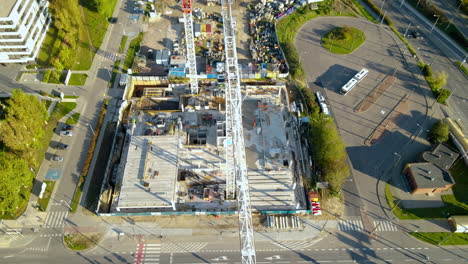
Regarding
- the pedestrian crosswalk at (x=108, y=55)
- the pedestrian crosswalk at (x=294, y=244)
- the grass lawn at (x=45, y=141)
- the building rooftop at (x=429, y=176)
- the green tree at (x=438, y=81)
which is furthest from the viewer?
the pedestrian crosswalk at (x=108, y=55)

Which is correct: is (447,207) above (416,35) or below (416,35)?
below

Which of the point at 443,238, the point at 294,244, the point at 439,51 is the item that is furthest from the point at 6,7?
the point at 439,51

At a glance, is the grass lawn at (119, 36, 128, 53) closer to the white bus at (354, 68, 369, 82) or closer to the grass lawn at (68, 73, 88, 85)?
the grass lawn at (68, 73, 88, 85)

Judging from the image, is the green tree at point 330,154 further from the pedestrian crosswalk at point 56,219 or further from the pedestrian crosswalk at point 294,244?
the pedestrian crosswalk at point 56,219

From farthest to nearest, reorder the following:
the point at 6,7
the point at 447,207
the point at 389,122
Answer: the point at 389,122 < the point at 6,7 < the point at 447,207

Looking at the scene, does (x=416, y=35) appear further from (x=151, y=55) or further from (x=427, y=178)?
(x=151, y=55)

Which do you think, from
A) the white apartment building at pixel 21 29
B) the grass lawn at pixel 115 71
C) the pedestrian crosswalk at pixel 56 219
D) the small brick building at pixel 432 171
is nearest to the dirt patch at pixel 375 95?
the small brick building at pixel 432 171
